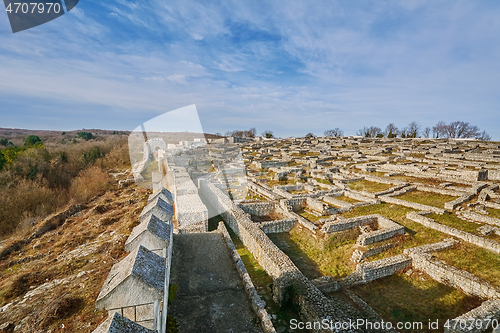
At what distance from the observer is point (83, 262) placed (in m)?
6.60

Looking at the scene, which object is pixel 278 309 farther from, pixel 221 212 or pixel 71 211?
pixel 71 211

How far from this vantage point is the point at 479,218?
11.5m

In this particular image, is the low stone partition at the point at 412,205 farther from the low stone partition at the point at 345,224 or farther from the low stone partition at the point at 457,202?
the low stone partition at the point at 345,224

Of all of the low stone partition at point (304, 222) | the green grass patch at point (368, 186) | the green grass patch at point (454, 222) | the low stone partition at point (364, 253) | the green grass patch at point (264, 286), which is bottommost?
the green grass patch at point (264, 286)

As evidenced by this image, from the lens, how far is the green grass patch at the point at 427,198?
14.3 metres

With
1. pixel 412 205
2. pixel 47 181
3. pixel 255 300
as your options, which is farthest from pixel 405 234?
pixel 47 181

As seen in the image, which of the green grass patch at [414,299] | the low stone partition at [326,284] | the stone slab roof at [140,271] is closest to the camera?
the stone slab roof at [140,271]

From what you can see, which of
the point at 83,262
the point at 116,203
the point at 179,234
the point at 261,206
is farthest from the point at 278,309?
the point at 116,203

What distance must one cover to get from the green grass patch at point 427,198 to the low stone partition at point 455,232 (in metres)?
2.49

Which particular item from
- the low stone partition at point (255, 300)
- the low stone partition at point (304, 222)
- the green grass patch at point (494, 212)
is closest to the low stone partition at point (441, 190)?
the green grass patch at point (494, 212)

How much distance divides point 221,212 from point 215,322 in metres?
9.14

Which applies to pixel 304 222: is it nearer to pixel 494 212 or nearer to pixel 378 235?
pixel 378 235

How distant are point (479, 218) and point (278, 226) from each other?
1028 cm

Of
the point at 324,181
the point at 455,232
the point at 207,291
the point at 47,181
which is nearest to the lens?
the point at 207,291
